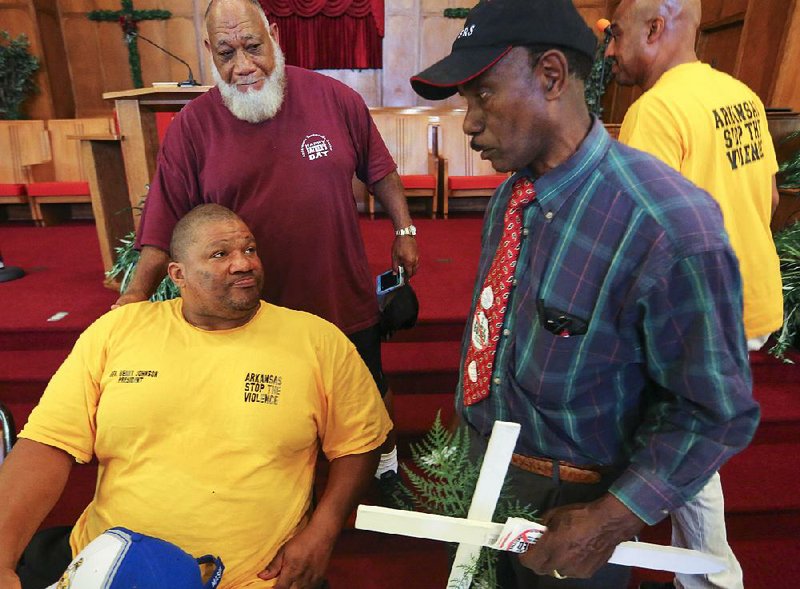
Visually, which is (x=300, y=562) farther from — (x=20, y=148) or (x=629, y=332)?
(x=20, y=148)

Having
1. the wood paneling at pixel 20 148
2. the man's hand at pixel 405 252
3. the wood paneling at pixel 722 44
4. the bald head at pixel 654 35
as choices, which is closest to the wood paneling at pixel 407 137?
the wood paneling at pixel 722 44

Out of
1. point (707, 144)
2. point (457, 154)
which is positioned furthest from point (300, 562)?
point (457, 154)

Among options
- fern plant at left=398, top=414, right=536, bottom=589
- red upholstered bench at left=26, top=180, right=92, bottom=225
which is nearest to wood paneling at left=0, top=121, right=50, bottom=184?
red upholstered bench at left=26, top=180, right=92, bottom=225

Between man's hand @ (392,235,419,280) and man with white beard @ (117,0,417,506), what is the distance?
0.22 m

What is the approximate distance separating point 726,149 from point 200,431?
61.6 inches

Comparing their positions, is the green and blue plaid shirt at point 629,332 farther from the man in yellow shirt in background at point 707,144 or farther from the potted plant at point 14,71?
the potted plant at point 14,71

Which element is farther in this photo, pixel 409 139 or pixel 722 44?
pixel 409 139

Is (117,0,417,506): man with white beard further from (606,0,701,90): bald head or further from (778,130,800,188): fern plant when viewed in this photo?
(778,130,800,188): fern plant

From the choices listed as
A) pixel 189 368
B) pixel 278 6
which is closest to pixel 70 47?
pixel 278 6

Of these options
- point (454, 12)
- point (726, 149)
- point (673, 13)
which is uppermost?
point (454, 12)

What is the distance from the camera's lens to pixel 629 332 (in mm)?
823

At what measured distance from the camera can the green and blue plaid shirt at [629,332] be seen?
74 centimetres

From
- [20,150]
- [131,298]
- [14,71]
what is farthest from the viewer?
[14,71]

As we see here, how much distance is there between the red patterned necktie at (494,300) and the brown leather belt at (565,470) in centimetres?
16
